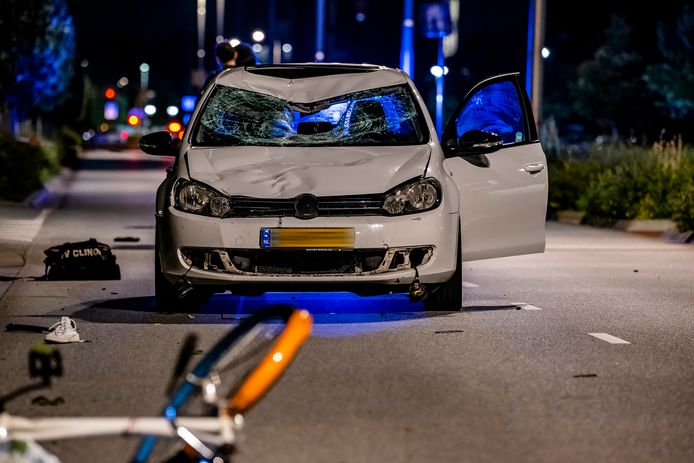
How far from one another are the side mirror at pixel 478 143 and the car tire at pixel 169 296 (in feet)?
6.79

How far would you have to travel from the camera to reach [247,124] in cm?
1098

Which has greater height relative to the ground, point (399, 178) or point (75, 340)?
point (399, 178)

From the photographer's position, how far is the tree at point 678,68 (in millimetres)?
Answer: 57375

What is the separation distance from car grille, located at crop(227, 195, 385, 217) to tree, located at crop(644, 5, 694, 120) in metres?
48.4

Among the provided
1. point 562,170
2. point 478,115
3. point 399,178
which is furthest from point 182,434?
point 562,170

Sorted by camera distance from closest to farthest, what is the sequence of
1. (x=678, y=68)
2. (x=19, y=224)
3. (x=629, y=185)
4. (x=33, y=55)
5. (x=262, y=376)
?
(x=262, y=376)
(x=19, y=224)
(x=629, y=185)
(x=33, y=55)
(x=678, y=68)

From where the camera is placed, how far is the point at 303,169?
10086 millimetres

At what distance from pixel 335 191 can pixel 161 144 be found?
5.80 ft

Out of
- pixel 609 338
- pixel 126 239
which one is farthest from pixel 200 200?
pixel 126 239

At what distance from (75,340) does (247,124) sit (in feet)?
7.68

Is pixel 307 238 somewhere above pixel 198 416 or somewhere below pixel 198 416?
below

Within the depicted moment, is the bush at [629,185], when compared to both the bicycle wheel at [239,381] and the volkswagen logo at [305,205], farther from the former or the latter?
the bicycle wheel at [239,381]

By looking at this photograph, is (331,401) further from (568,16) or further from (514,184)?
(568,16)

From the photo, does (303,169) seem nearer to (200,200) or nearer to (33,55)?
(200,200)
